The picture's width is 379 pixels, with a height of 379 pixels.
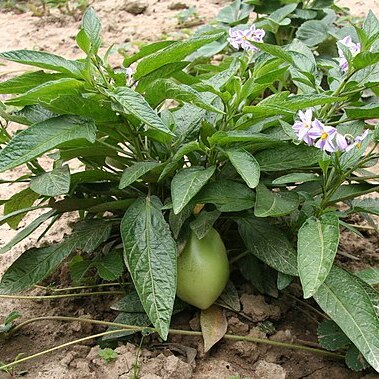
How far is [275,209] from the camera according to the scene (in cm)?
144

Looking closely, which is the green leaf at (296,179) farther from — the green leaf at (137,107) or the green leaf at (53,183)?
the green leaf at (53,183)

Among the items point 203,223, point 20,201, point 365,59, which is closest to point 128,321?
point 203,223

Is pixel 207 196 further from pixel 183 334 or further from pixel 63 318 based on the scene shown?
pixel 63 318

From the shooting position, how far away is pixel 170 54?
60.8 inches

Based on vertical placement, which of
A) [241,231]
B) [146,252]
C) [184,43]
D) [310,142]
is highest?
[184,43]

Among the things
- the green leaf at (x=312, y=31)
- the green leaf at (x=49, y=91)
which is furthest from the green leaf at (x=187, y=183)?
the green leaf at (x=312, y=31)

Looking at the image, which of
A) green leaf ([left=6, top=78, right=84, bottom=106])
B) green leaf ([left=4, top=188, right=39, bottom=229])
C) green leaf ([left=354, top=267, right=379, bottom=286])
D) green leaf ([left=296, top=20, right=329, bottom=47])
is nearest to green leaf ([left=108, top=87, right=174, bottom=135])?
green leaf ([left=6, top=78, right=84, bottom=106])

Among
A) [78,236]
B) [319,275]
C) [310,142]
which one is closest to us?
[319,275]

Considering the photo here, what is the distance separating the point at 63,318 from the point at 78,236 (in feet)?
0.64

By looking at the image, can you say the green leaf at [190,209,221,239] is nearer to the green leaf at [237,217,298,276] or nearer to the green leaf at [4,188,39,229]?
the green leaf at [237,217,298,276]

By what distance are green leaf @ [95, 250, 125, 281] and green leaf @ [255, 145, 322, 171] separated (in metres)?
0.39

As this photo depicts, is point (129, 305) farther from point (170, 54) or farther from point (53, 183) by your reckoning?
point (170, 54)

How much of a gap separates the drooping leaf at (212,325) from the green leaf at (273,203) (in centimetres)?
31

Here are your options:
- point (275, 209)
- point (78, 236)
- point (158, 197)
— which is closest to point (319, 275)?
point (275, 209)
